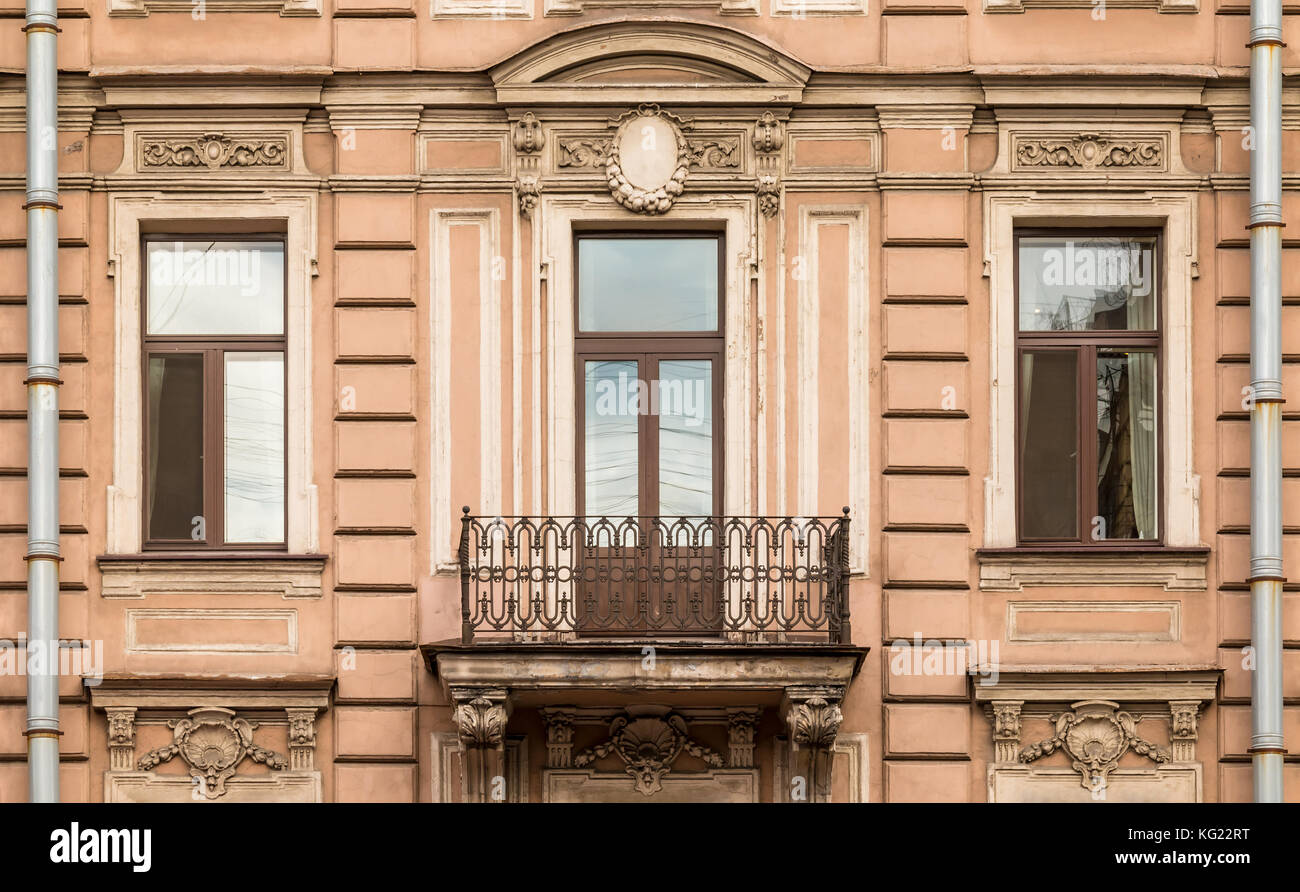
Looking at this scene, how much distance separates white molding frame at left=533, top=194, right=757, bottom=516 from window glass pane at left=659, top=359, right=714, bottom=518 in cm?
17

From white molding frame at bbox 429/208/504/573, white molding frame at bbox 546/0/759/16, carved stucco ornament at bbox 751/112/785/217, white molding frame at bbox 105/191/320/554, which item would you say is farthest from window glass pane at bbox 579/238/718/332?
white molding frame at bbox 105/191/320/554

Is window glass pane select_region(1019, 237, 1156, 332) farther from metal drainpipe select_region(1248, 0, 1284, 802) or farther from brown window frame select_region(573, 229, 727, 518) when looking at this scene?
brown window frame select_region(573, 229, 727, 518)

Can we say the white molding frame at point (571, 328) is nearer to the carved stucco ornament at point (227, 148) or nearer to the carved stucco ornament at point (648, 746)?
the carved stucco ornament at point (648, 746)

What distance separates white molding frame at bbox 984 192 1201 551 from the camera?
16500mm

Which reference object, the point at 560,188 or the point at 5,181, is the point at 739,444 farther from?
the point at 5,181

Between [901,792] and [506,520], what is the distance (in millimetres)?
3234

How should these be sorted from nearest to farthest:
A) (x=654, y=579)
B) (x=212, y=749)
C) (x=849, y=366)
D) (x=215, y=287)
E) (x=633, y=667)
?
(x=633, y=667) < (x=654, y=579) < (x=212, y=749) < (x=849, y=366) < (x=215, y=287)

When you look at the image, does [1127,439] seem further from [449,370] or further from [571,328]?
[449,370]

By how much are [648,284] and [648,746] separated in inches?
128

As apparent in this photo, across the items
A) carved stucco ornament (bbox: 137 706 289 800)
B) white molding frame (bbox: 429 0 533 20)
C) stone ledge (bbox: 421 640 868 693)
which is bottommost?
carved stucco ornament (bbox: 137 706 289 800)

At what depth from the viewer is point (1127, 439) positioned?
16.8 metres

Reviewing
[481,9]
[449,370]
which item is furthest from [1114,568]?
[481,9]

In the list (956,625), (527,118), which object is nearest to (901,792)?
(956,625)

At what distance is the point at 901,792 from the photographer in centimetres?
1612
